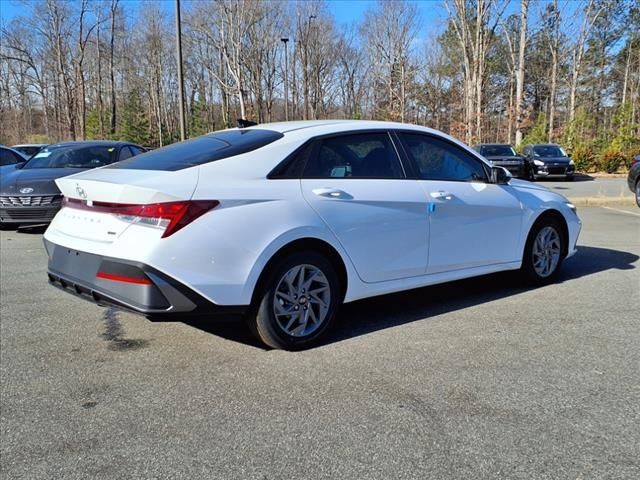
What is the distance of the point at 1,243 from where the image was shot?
860cm

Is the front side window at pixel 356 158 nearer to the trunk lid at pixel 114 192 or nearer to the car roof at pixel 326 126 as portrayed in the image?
the car roof at pixel 326 126

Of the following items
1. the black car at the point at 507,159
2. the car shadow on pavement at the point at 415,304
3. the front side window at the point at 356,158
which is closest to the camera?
the front side window at the point at 356,158

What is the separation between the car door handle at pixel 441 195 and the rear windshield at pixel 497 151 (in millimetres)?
18843

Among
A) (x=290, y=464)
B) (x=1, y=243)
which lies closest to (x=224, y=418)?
(x=290, y=464)

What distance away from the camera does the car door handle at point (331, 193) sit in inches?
156

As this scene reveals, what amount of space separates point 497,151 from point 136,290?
70.5ft

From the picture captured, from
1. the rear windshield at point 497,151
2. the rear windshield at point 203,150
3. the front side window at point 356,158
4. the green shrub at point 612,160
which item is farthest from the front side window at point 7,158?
the green shrub at point 612,160

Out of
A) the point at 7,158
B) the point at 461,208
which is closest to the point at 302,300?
the point at 461,208

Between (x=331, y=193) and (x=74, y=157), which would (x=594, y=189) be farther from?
(x=331, y=193)

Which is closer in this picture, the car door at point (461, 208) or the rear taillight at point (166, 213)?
the rear taillight at point (166, 213)

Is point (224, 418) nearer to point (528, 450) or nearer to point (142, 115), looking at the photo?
point (528, 450)

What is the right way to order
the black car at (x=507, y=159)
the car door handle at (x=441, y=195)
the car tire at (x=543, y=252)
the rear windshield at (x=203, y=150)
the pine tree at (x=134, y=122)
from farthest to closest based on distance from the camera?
1. the pine tree at (x=134, y=122)
2. the black car at (x=507, y=159)
3. the car tire at (x=543, y=252)
4. the car door handle at (x=441, y=195)
5. the rear windshield at (x=203, y=150)

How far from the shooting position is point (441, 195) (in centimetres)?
468

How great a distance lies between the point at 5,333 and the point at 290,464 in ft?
9.67
